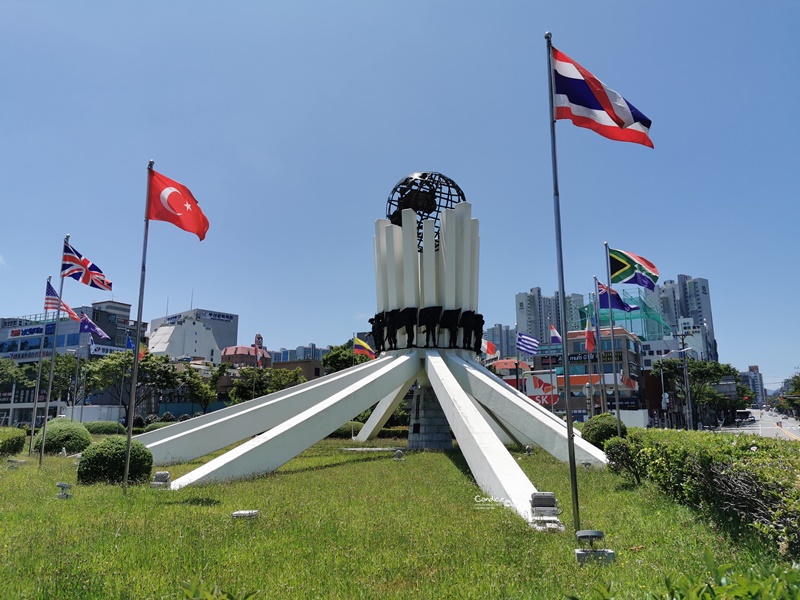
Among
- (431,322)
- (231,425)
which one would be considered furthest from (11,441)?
(431,322)

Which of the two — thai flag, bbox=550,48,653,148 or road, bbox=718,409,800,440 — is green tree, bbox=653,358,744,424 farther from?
thai flag, bbox=550,48,653,148

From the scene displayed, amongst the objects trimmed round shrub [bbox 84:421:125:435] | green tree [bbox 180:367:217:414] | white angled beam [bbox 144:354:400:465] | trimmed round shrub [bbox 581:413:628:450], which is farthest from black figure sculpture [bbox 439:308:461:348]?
green tree [bbox 180:367:217:414]

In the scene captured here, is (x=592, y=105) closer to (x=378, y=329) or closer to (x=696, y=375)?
(x=378, y=329)

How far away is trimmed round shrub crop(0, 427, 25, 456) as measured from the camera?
20.0m

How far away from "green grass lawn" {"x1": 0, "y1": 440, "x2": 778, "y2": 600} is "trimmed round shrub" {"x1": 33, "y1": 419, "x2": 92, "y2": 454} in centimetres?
1110

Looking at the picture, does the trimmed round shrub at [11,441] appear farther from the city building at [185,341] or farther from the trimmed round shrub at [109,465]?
the city building at [185,341]

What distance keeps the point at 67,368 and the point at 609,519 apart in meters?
57.2

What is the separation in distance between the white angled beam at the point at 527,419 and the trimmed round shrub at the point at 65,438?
1536 centimetres

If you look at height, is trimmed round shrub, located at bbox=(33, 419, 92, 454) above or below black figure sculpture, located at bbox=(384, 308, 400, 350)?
below

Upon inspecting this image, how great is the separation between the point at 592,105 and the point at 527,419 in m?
11.2


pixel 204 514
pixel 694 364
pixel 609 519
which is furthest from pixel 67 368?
pixel 694 364

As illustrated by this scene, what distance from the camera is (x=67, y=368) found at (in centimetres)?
5388

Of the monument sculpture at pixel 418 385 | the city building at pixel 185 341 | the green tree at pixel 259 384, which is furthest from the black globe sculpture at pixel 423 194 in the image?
the city building at pixel 185 341

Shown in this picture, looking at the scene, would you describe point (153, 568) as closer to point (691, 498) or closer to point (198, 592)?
point (198, 592)
